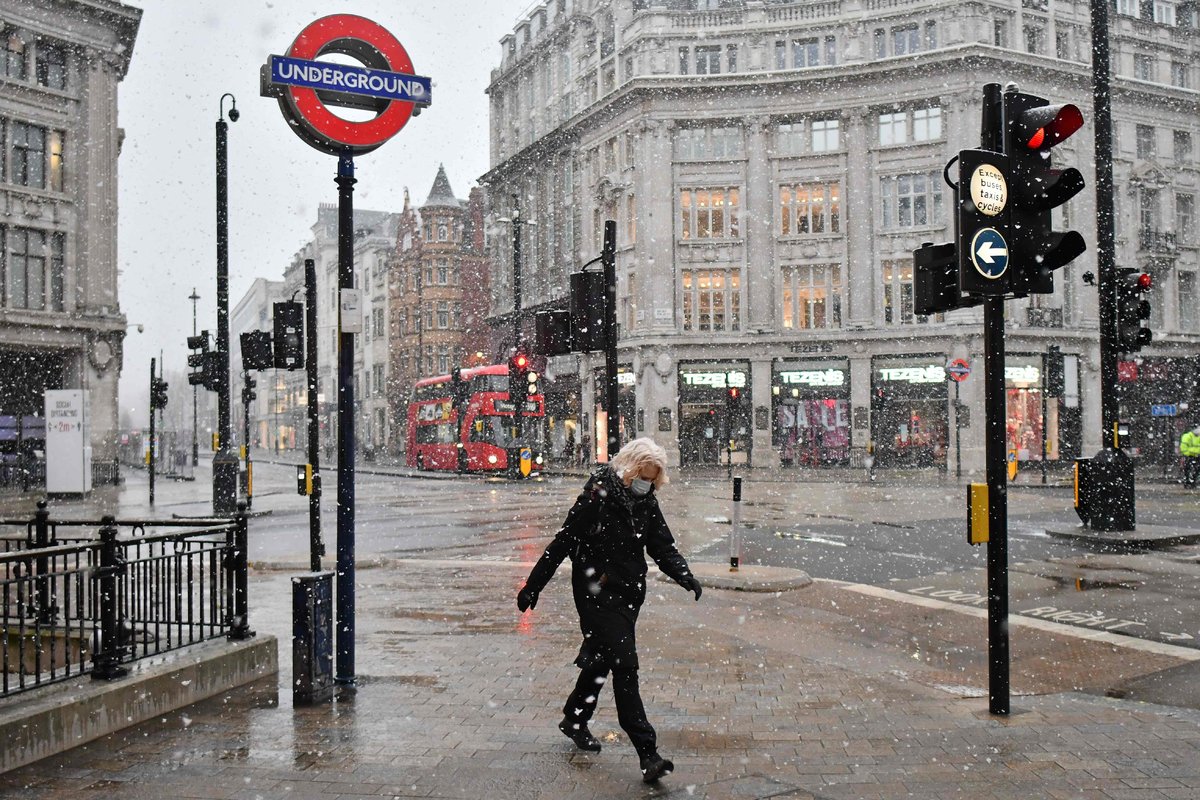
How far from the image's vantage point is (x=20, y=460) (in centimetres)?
3662

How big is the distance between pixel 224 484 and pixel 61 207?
2142 centimetres

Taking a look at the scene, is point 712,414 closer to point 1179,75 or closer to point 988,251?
point 1179,75

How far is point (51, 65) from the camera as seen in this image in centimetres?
3656

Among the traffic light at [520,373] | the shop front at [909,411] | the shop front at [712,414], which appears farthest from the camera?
the shop front at [712,414]

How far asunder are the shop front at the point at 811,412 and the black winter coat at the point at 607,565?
4032 centimetres

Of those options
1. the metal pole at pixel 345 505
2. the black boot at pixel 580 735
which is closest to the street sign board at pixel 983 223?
the black boot at pixel 580 735

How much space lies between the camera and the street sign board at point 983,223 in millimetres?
6027

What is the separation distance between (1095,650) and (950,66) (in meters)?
39.6

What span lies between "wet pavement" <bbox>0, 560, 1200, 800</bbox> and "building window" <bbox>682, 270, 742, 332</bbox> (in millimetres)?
37205

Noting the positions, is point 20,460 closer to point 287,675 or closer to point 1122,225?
point 287,675

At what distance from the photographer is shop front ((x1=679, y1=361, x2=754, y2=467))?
45531mm

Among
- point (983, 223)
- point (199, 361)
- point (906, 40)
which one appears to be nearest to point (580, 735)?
point (983, 223)

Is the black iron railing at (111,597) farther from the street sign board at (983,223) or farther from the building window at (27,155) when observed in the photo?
the building window at (27,155)

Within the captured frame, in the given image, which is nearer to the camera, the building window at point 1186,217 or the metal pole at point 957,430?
the metal pole at point 957,430
